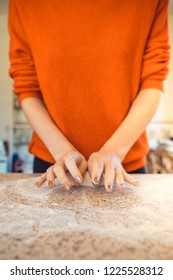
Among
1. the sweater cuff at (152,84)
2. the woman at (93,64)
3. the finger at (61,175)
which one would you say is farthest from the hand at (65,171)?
the sweater cuff at (152,84)

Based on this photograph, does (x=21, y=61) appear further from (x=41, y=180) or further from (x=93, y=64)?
(x=41, y=180)

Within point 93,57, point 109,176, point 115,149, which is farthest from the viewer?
point 93,57

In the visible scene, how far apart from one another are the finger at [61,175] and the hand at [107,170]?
0.15ft

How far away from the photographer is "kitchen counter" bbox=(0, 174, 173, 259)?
0.85ft

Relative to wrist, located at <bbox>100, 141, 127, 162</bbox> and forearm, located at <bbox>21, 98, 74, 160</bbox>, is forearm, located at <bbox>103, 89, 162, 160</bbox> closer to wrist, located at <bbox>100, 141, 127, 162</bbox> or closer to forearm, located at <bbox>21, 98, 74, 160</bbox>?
wrist, located at <bbox>100, 141, 127, 162</bbox>

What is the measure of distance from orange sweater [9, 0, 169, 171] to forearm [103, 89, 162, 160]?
30 millimetres

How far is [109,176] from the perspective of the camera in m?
0.48

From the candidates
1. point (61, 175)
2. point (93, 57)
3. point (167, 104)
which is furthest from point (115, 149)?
point (167, 104)

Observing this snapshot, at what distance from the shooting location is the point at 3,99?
3117 millimetres

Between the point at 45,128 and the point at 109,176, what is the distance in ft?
0.89

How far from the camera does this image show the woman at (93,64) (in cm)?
71

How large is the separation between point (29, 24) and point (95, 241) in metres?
0.63
